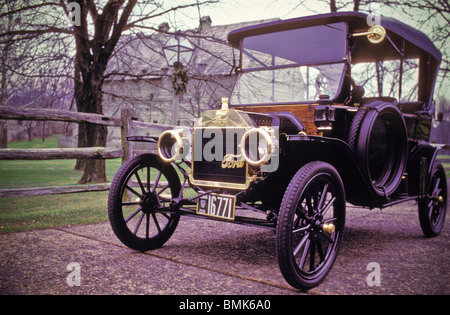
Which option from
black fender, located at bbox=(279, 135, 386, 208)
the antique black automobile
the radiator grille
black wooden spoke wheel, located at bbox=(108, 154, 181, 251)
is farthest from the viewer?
black wooden spoke wheel, located at bbox=(108, 154, 181, 251)

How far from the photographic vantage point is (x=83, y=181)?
35.2 feet

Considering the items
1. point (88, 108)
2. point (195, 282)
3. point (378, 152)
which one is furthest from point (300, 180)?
Answer: point (88, 108)

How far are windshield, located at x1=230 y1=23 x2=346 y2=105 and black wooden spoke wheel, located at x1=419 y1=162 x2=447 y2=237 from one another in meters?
1.92

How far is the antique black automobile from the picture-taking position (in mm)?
3129

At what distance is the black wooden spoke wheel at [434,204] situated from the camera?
189 inches

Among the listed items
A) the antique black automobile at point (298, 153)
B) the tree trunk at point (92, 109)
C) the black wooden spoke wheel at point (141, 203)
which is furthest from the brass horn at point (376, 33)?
the tree trunk at point (92, 109)

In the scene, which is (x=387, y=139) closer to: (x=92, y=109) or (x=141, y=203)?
(x=141, y=203)

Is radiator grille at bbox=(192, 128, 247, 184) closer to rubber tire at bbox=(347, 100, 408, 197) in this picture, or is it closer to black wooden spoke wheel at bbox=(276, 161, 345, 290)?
black wooden spoke wheel at bbox=(276, 161, 345, 290)

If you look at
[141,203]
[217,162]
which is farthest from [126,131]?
[217,162]

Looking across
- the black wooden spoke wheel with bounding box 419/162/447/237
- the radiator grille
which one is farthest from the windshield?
the black wooden spoke wheel with bounding box 419/162/447/237

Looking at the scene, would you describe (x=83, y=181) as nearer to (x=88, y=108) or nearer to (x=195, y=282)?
(x=88, y=108)

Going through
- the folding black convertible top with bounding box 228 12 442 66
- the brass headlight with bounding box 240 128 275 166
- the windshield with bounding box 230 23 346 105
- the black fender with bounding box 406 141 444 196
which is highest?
the folding black convertible top with bounding box 228 12 442 66

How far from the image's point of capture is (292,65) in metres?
4.51

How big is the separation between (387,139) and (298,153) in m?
1.63
